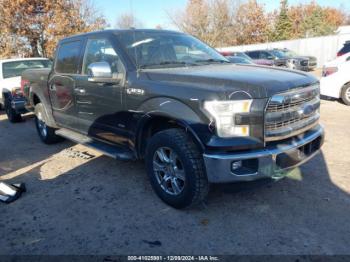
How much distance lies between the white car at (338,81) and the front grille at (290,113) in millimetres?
6271

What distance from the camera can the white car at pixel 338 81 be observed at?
9039 millimetres

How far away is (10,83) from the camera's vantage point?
344 inches

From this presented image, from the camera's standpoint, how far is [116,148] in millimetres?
4383

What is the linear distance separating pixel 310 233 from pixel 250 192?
99cm

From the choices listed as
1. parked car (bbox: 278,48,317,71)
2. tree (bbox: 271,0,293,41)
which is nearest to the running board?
parked car (bbox: 278,48,317,71)

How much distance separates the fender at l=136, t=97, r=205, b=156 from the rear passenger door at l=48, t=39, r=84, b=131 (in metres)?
1.68

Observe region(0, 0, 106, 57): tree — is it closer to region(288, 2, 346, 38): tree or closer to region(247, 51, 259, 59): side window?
region(247, 51, 259, 59): side window

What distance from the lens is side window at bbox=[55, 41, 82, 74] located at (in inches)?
193

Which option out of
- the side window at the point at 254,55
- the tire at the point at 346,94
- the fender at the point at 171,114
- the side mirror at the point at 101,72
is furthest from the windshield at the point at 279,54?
the fender at the point at 171,114

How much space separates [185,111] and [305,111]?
4.30ft

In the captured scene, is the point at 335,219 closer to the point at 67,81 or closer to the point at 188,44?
the point at 188,44

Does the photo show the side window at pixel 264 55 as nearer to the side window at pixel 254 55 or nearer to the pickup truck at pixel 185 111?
the side window at pixel 254 55

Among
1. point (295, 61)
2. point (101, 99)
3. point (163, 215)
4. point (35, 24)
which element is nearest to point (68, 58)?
point (101, 99)

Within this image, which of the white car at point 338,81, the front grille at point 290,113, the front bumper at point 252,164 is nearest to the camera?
the front bumper at point 252,164
